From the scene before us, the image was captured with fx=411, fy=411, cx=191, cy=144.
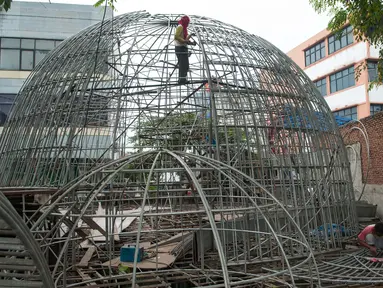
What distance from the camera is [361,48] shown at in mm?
33781

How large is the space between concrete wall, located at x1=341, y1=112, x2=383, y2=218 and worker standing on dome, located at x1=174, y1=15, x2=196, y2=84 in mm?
10305

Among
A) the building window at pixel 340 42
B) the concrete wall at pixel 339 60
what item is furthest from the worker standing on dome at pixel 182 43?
the building window at pixel 340 42

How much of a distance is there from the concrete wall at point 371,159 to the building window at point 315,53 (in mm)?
21995

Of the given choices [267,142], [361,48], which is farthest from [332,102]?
[267,142]

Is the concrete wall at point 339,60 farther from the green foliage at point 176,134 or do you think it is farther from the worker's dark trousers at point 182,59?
the worker's dark trousers at point 182,59

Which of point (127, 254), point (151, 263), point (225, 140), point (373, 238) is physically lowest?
point (151, 263)

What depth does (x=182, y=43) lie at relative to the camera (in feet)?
33.3

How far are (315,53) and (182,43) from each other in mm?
33748

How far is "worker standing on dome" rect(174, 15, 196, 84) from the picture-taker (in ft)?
32.9

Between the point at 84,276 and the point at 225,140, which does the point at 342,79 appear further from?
the point at 84,276

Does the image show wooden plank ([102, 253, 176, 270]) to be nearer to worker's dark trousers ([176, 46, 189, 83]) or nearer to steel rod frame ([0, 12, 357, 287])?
steel rod frame ([0, 12, 357, 287])

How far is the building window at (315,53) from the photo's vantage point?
39.6 meters

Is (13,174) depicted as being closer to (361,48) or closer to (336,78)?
(361,48)

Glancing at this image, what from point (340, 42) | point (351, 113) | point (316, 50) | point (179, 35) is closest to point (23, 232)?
point (179, 35)
